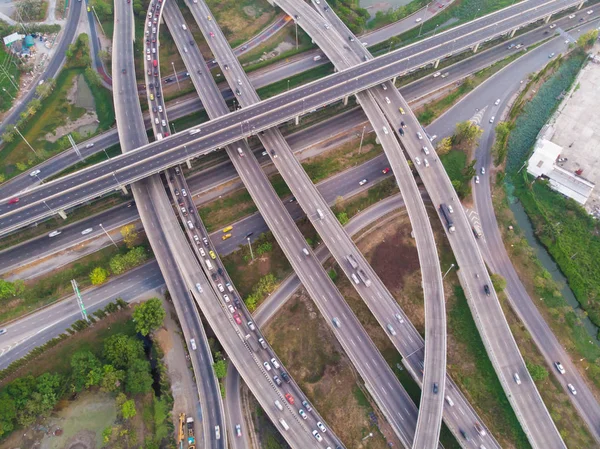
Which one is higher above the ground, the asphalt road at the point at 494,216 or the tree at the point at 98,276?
the tree at the point at 98,276

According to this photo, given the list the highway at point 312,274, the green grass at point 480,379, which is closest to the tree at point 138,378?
the highway at point 312,274

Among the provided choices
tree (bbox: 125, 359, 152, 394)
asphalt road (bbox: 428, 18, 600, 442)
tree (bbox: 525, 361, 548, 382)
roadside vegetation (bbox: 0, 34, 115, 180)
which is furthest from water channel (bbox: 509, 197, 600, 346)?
roadside vegetation (bbox: 0, 34, 115, 180)

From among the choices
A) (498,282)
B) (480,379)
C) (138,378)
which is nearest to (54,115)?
(138,378)

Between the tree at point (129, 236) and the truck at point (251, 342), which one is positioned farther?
the tree at point (129, 236)

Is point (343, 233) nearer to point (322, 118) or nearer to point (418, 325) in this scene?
point (418, 325)

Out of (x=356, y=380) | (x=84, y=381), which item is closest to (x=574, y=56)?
(x=356, y=380)

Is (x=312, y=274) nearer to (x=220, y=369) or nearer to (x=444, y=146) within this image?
(x=220, y=369)

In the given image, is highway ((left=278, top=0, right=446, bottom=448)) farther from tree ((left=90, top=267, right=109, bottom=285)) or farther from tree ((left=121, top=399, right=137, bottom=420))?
tree ((left=90, top=267, right=109, bottom=285))

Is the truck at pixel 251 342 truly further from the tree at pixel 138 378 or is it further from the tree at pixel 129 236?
the tree at pixel 129 236
